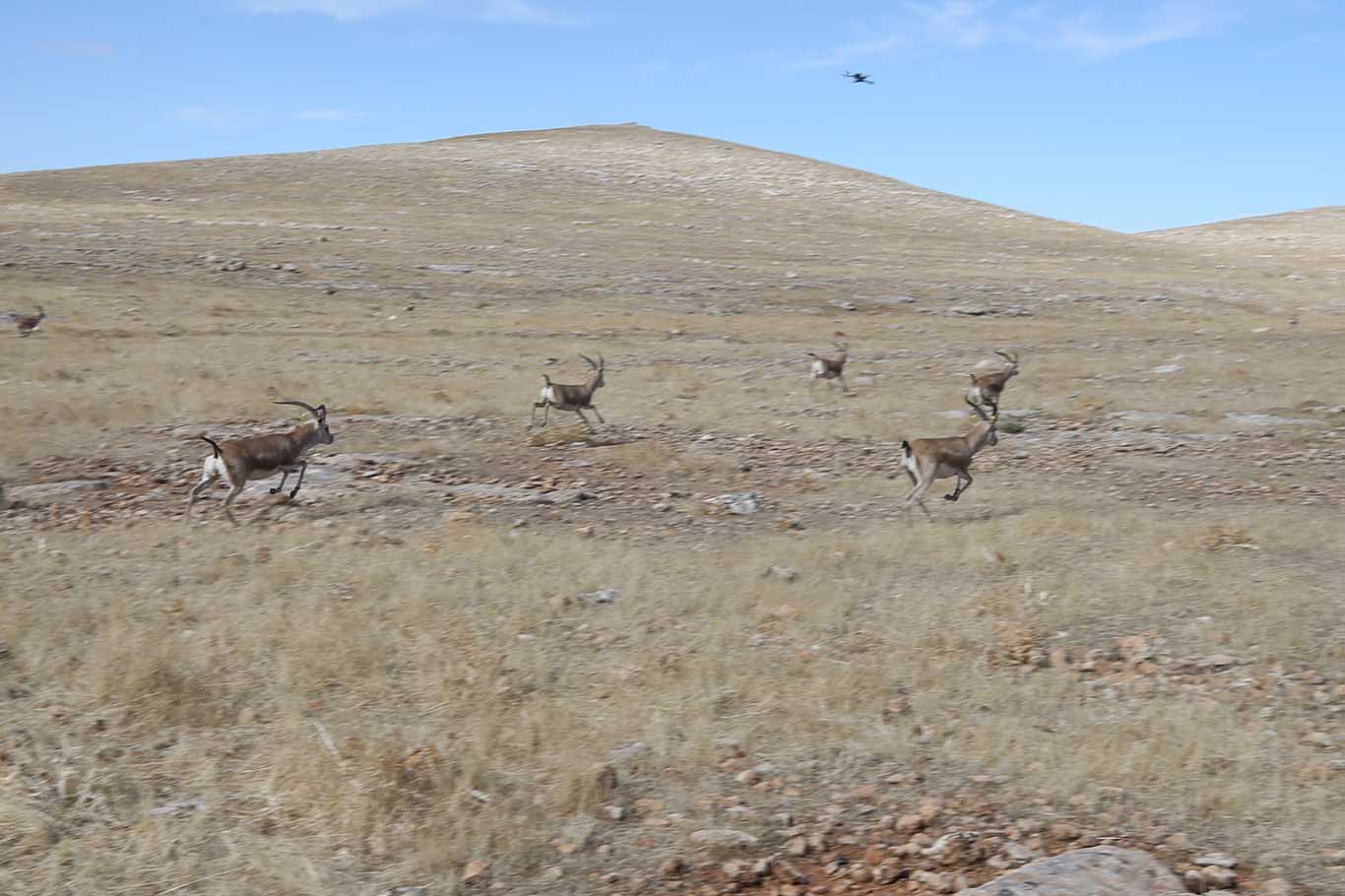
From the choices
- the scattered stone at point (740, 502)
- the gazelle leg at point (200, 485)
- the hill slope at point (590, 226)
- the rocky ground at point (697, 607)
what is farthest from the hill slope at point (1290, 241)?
the gazelle leg at point (200, 485)

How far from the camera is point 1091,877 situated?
538 cm

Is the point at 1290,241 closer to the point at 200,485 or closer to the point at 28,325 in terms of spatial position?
the point at 28,325

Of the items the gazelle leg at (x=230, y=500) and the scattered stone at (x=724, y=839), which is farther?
the gazelle leg at (x=230, y=500)

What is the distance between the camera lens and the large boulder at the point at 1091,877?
5.25 m

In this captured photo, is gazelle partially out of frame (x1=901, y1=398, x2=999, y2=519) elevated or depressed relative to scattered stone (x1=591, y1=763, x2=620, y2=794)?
elevated

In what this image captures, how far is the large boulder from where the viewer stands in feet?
17.2

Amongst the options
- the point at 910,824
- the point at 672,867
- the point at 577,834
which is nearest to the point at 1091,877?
the point at 910,824

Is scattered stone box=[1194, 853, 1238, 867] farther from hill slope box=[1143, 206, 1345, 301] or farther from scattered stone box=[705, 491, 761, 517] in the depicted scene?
hill slope box=[1143, 206, 1345, 301]

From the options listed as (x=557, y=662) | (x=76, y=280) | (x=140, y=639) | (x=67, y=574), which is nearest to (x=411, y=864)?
(x=557, y=662)

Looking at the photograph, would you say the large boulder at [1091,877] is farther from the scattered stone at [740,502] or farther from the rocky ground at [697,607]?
the scattered stone at [740,502]

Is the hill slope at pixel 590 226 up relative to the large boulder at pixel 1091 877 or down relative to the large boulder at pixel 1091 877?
up

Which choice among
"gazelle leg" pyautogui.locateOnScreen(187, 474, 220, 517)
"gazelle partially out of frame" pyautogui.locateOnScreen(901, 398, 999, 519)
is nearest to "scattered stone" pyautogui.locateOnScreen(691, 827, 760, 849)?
"gazelle partially out of frame" pyautogui.locateOnScreen(901, 398, 999, 519)

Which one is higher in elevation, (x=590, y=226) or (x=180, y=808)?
(x=590, y=226)

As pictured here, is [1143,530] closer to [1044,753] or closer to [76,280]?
[1044,753]
